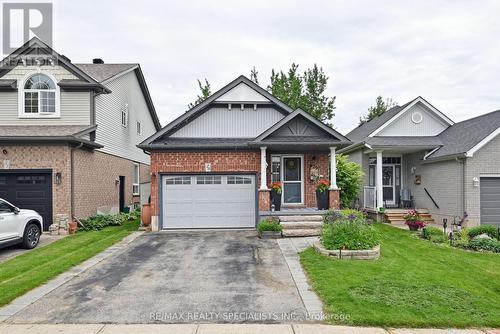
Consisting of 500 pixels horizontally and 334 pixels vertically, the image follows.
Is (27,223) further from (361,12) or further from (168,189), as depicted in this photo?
(361,12)

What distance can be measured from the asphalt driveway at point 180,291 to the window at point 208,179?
408 centimetres

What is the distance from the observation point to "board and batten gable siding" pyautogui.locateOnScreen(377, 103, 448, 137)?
17.4m

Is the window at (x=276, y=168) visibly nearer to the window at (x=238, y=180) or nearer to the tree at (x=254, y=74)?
the window at (x=238, y=180)

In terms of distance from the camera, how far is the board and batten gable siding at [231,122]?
49.0 ft

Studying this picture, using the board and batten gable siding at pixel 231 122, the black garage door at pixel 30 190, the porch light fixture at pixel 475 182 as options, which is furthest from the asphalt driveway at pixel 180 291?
the porch light fixture at pixel 475 182

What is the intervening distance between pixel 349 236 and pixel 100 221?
1042 centimetres

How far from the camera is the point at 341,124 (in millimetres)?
37156

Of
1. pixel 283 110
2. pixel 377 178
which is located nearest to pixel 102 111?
pixel 283 110

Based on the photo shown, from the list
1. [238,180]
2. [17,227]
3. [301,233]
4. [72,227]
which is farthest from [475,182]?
[17,227]

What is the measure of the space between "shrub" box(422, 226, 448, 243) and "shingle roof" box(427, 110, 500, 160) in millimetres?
3841

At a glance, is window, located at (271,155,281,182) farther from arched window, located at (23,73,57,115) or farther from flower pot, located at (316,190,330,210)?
arched window, located at (23,73,57,115)

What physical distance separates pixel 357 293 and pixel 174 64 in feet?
64.7

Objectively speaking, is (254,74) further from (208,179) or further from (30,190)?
(30,190)

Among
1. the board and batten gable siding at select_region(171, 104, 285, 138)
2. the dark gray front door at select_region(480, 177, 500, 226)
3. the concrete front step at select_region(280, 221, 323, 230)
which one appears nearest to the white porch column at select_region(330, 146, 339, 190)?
the concrete front step at select_region(280, 221, 323, 230)
